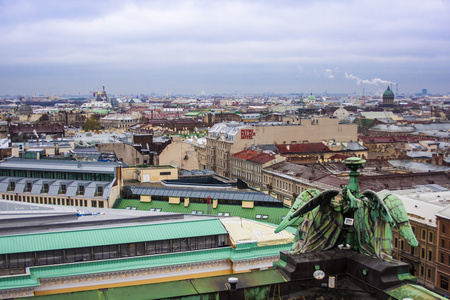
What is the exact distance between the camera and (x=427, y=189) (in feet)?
208

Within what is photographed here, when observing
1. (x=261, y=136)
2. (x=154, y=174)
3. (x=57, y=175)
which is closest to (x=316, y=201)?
(x=57, y=175)

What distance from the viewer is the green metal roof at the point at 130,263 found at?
28703mm

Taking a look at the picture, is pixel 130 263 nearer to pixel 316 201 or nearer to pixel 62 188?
pixel 316 201

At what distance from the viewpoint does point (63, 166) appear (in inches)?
2074

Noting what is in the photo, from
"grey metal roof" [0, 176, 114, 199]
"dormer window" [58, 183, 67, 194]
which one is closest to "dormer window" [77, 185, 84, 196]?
"grey metal roof" [0, 176, 114, 199]

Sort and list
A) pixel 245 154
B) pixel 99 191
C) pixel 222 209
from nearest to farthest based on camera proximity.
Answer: pixel 222 209 → pixel 99 191 → pixel 245 154

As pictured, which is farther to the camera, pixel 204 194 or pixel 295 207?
pixel 204 194

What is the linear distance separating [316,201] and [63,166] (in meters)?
39.2

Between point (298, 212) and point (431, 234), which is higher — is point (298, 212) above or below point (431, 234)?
above

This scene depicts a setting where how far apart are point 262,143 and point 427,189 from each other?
4625 centimetres

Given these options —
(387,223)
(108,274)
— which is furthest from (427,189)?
(387,223)

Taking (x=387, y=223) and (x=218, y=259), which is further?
(x=218, y=259)

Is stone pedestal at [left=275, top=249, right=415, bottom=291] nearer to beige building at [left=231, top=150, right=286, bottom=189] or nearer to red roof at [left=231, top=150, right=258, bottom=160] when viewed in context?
beige building at [left=231, top=150, right=286, bottom=189]

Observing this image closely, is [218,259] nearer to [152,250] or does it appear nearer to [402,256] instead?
[152,250]
